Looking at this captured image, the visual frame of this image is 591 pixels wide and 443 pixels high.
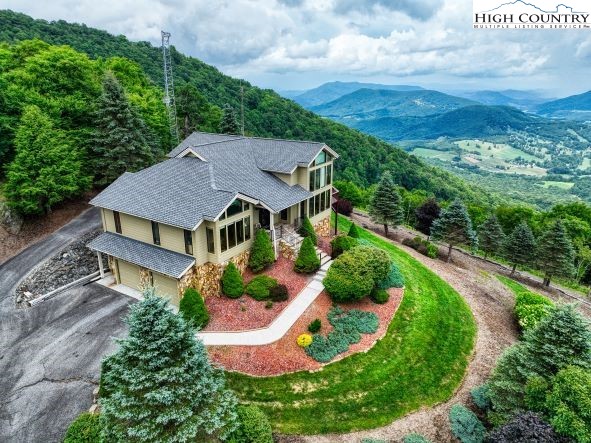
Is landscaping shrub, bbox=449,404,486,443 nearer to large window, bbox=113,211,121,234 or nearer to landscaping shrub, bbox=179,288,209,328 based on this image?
landscaping shrub, bbox=179,288,209,328

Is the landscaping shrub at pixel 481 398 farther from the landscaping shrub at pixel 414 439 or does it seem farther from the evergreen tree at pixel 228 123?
the evergreen tree at pixel 228 123

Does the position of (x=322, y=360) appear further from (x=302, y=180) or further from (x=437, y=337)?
(x=302, y=180)

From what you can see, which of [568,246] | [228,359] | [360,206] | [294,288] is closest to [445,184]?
[360,206]

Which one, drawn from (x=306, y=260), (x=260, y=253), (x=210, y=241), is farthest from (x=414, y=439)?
(x=210, y=241)

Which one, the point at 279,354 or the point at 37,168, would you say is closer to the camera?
the point at 279,354

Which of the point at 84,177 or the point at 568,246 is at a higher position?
the point at 84,177

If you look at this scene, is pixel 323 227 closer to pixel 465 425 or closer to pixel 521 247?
pixel 465 425
